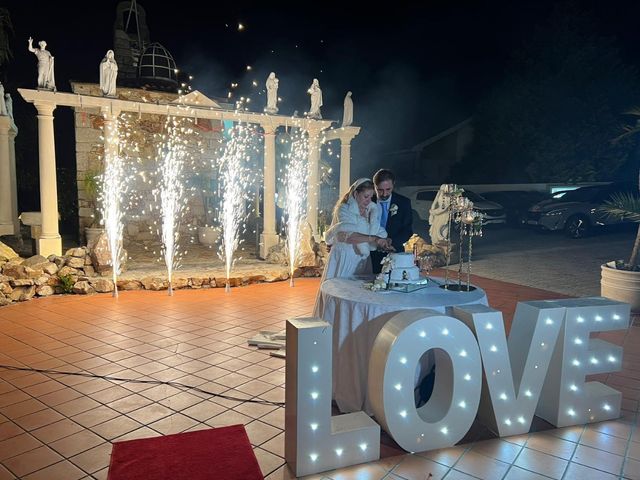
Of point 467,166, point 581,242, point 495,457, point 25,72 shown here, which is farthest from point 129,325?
point 467,166

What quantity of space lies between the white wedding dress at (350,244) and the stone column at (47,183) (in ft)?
22.4

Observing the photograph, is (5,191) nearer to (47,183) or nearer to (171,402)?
(47,183)

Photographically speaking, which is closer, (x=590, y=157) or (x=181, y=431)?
(x=181, y=431)

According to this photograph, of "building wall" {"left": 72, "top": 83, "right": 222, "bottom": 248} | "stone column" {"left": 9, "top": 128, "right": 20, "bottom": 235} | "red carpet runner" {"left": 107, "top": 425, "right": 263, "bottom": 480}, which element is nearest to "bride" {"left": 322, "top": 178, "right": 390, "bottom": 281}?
"red carpet runner" {"left": 107, "top": 425, "right": 263, "bottom": 480}

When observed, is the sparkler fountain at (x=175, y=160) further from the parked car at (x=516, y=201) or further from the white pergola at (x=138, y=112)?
the parked car at (x=516, y=201)

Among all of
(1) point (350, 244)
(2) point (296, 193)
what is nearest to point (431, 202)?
(2) point (296, 193)

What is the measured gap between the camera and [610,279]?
275 inches

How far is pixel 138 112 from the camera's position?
10359 mm

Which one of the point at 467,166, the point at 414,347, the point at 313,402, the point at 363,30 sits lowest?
the point at 313,402

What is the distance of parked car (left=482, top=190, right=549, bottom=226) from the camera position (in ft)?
56.2

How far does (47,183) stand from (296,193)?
4954mm

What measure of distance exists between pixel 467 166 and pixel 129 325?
58.1ft

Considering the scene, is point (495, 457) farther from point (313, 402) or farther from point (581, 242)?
point (581, 242)

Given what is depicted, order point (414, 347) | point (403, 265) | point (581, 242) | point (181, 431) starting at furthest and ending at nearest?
point (581, 242), point (403, 265), point (181, 431), point (414, 347)
